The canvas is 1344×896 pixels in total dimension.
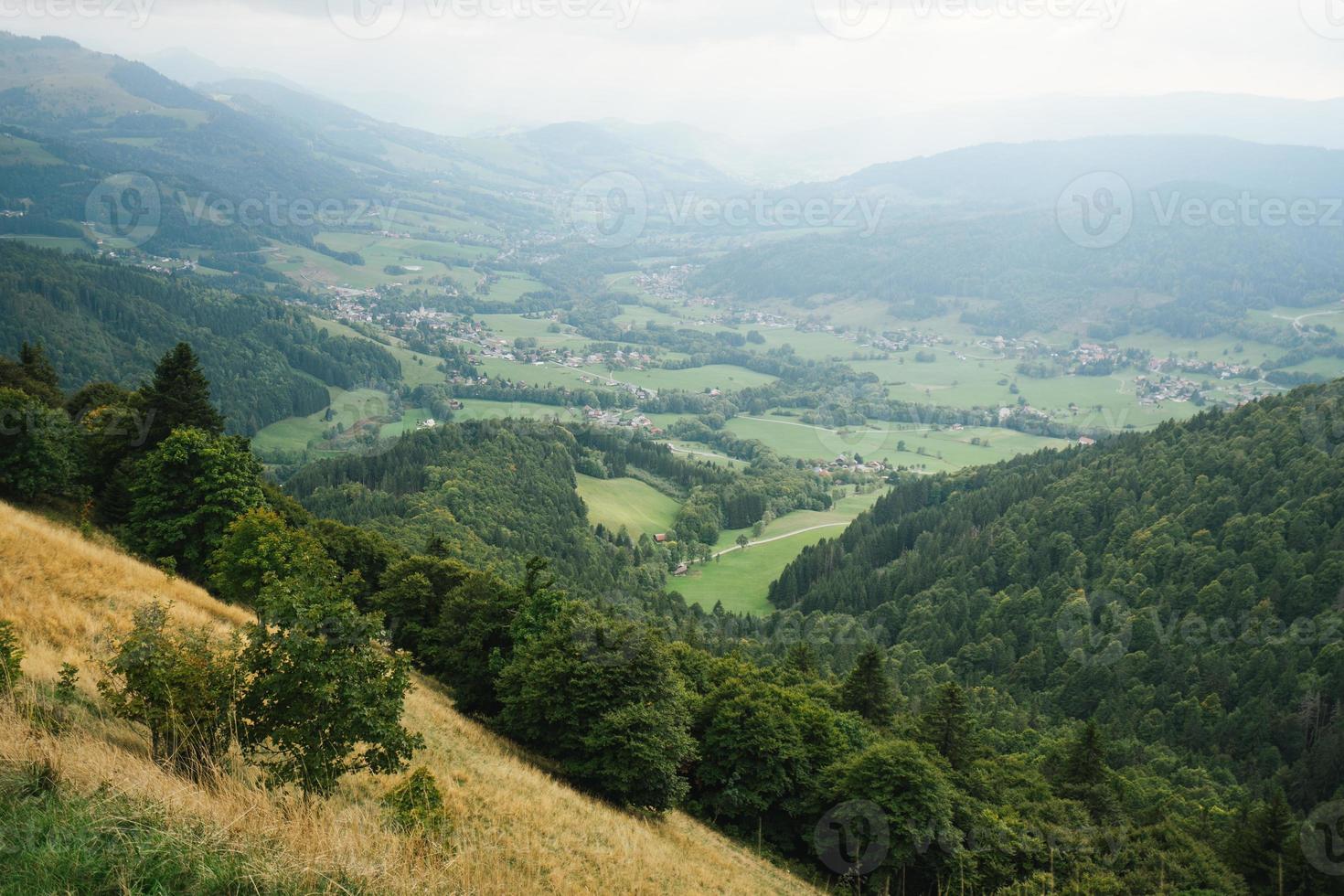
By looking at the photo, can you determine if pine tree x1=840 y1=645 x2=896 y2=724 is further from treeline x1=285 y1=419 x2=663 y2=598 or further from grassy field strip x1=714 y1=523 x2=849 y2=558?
grassy field strip x1=714 y1=523 x2=849 y2=558

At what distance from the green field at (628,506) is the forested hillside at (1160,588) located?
27.4 meters

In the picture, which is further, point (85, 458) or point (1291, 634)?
point (1291, 634)

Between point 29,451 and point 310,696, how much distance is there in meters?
30.9

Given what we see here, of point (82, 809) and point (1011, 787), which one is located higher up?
point (82, 809)

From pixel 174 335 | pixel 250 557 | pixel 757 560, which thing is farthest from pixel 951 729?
pixel 174 335

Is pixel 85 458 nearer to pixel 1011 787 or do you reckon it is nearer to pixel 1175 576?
pixel 1011 787

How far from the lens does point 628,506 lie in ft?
432

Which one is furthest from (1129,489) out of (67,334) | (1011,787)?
(67,334)

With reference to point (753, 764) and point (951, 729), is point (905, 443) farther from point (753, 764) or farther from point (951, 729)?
point (753, 764)

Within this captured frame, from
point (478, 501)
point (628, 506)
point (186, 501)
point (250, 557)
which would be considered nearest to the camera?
point (250, 557)

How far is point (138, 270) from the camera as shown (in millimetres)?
182000

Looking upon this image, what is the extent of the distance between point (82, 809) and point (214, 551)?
28207 millimetres

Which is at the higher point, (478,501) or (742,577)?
(478,501)

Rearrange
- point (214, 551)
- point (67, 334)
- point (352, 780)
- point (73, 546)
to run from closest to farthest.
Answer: point (352, 780), point (73, 546), point (214, 551), point (67, 334)
